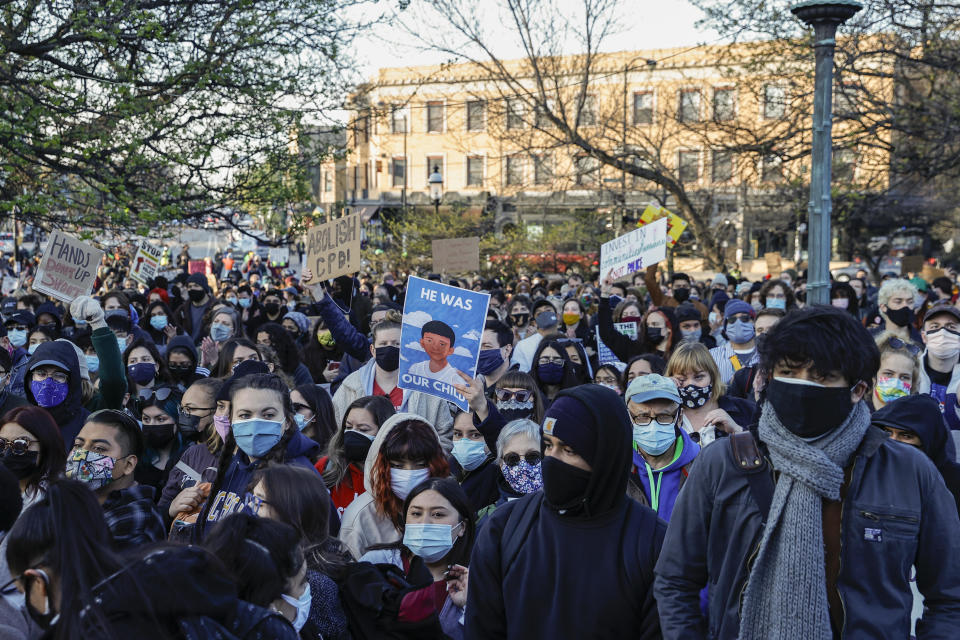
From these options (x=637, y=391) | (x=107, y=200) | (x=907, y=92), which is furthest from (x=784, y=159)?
(x=637, y=391)

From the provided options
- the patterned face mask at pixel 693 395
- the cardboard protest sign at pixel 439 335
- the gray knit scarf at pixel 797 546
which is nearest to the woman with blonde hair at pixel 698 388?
the patterned face mask at pixel 693 395

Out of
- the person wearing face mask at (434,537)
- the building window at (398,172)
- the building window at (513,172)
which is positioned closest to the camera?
the person wearing face mask at (434,537)

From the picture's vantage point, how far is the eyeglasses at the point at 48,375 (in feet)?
19.2

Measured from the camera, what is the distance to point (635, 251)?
1262 cm

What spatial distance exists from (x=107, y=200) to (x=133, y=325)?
2.64 metres

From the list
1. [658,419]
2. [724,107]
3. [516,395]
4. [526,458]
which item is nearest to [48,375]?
[516,395]

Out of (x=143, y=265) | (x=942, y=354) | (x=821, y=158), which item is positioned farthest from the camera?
(x=143, y=265)

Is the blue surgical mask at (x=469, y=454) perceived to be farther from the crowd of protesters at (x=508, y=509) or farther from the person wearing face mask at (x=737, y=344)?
the person wearing face mask at (x=737, y=344)

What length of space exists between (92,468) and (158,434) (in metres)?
1.76

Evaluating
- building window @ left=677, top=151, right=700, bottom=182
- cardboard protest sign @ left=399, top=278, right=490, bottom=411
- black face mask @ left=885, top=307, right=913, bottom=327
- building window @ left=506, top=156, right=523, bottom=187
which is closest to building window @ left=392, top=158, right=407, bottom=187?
building window @ left=677, top=151, right=700, bottom=182

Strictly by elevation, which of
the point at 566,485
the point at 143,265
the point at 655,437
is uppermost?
the point at 143,265

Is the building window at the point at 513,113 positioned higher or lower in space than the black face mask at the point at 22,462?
higher

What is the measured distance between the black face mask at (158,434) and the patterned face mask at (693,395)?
125 inches

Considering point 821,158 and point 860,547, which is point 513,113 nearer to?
point 821,158
